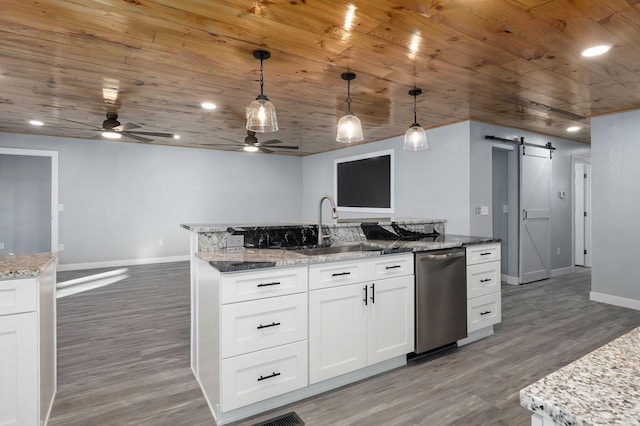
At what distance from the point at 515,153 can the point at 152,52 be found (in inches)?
194

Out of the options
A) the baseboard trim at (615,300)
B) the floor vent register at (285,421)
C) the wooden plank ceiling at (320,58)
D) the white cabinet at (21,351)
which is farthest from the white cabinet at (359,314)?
the baseboard trim at (615,300)

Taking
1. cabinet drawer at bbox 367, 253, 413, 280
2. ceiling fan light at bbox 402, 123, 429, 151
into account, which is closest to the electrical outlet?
cabinet drawer at bbox 367, 253, 413, 280

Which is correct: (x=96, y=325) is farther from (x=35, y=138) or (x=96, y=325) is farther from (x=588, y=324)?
(x=588, y=324)

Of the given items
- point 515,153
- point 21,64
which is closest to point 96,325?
point 21,64

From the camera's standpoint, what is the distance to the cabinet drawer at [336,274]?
2.21 m

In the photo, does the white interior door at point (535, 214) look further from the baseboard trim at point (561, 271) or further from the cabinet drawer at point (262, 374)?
the cabinet drawer at point (262, 374)

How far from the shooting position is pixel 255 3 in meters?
1.91

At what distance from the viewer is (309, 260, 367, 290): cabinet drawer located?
2.21 metres

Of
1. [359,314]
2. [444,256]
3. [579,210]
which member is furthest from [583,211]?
[359,314]

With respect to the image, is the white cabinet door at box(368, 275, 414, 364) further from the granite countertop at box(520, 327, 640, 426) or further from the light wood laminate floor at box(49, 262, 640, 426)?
the granite countertop at box(520, 327, 640, 426)

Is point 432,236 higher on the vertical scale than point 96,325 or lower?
higher

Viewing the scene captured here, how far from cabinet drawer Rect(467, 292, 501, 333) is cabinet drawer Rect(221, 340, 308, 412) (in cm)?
166

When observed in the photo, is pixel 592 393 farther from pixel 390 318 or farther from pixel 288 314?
pixel 390 318

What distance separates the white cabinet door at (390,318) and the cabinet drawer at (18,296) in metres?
1.87
